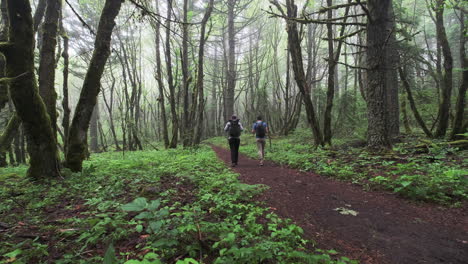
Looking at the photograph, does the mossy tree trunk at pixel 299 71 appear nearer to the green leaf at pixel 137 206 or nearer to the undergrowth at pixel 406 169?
the undergrowth at pixel 406 169

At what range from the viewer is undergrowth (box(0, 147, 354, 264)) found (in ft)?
6.63

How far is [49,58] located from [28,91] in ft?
5.95

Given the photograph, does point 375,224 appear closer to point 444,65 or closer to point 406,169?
point 406,169

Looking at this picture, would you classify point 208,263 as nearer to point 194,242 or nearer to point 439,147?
point 194,242

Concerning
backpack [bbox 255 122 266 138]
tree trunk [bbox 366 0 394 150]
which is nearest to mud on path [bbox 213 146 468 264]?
tree trunk [bbox 366 0 394 150]

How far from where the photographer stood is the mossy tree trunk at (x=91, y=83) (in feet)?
18.5

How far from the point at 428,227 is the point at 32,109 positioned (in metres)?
7.49

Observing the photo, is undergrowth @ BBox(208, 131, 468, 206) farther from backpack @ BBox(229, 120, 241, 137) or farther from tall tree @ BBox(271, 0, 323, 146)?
backpack @ BBox(229, 120, 241, 137)

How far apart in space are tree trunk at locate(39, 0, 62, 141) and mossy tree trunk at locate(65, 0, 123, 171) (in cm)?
52

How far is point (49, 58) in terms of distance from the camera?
579 cm

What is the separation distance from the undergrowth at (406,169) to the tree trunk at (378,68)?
781 mm

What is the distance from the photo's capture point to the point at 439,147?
21.4 feet

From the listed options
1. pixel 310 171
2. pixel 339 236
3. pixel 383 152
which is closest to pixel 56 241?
pixel 339 236

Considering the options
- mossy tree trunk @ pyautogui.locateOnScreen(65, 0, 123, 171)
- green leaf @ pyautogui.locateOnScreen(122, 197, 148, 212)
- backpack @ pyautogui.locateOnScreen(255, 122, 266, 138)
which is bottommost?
green leaf @ pyautogui.locateOnScreen(122, 197, 148, 212)
